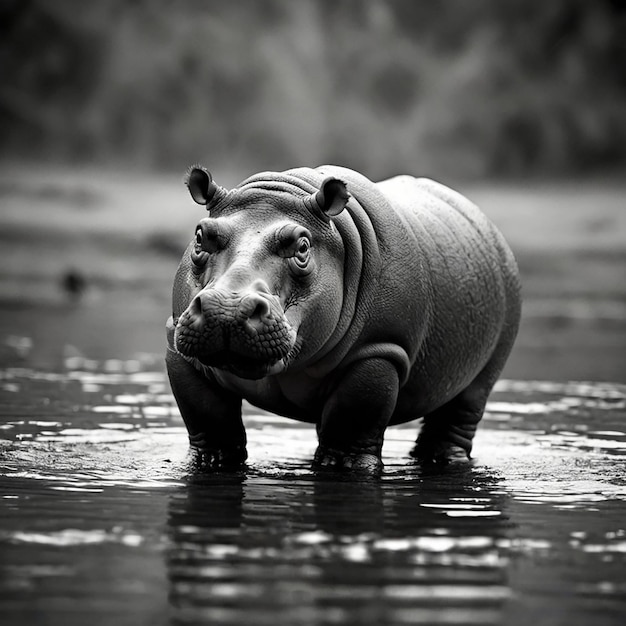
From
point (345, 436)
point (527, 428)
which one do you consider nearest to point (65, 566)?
point (345, 436)

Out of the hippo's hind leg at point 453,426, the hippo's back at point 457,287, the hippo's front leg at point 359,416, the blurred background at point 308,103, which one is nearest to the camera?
the hippo's front leg at point 359,416

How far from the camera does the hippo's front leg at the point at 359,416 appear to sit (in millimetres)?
6719

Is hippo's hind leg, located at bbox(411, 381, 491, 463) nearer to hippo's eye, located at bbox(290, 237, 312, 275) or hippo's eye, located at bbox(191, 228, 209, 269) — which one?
hippo's eye, located at bbox(290, 237, 312, 275)

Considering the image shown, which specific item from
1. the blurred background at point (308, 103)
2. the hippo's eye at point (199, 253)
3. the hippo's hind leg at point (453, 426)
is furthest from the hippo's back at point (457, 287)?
the blurred background at point (308, 103)

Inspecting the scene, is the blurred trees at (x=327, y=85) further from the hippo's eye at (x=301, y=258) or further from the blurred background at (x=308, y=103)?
the hippo's eye at (x=301, y=258)

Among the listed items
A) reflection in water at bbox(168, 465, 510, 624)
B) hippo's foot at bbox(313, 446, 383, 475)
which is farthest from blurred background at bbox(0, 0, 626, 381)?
reflection in water at bbox(168, 465, 510, 624)

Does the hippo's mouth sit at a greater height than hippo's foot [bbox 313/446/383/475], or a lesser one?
greater

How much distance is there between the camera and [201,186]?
666 cm

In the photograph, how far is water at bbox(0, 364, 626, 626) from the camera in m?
4.18

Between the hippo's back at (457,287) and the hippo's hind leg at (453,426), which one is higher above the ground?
the hippo's back at (457,287)

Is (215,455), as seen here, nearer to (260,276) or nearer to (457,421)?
(260,276)

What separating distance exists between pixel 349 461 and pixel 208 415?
2.34 ft

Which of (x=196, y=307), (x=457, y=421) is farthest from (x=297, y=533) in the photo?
(x=457, y=421)

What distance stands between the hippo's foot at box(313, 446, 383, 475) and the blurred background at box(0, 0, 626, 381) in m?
58.3
